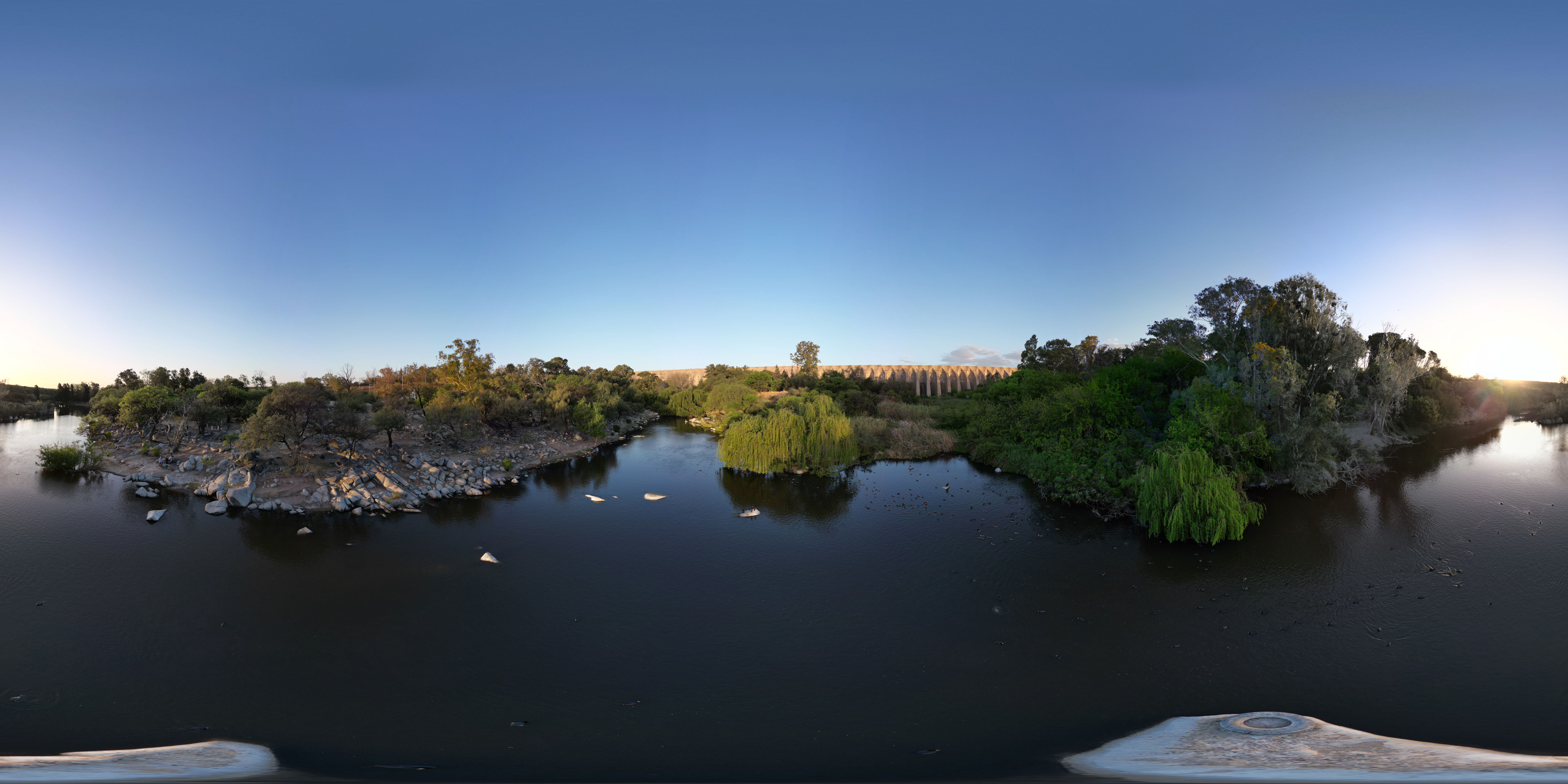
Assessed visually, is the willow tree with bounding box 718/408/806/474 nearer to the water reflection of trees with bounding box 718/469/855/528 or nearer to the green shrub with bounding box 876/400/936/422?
the water reflection of trees with bounding box 718/469/855/528

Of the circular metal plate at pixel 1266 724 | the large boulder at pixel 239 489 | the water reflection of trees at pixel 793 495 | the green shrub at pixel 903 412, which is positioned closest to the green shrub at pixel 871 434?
the green shrub at pixel 903 412

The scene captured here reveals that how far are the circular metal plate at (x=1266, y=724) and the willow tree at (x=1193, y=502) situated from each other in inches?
364

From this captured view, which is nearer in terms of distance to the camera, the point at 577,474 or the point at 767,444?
the point at 767,444

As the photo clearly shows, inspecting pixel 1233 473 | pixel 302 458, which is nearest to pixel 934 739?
pixel 1233 473

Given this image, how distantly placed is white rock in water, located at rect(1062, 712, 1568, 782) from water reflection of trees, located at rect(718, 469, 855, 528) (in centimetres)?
1165

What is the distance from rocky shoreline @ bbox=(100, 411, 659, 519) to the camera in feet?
63.5

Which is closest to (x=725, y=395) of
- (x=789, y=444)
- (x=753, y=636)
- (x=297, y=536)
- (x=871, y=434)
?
(x=871, y=434)

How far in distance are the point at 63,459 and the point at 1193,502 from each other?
42587mm

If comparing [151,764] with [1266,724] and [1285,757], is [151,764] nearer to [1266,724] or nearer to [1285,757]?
[1285,757]

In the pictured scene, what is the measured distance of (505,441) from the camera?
31.3m

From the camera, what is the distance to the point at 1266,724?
6.95 m

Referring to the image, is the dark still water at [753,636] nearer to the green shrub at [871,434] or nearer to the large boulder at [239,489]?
the large boulder at [239,489]

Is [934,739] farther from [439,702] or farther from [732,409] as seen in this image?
[732,409]

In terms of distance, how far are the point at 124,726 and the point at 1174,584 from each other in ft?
63.5
